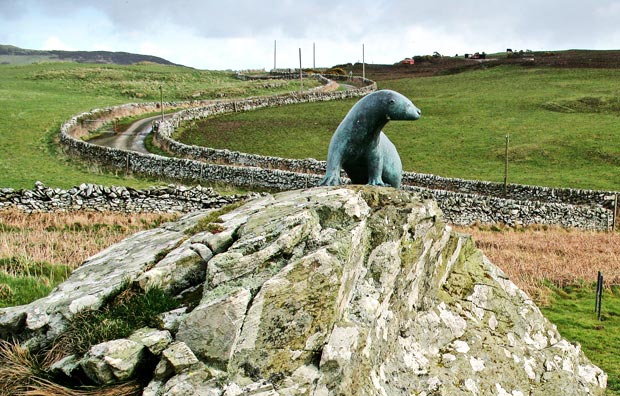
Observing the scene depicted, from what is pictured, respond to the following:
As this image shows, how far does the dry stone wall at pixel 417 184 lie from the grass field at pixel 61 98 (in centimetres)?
248

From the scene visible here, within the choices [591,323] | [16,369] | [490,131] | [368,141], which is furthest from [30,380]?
[490,131]

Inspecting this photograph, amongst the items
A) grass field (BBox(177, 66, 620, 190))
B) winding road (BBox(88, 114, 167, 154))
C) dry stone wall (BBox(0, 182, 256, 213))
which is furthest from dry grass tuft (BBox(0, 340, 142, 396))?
winding road (BBox(88, 114, 167, 154))

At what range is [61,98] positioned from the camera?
68688 millimetres

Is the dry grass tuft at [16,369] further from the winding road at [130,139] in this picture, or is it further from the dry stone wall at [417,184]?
the winding road at [130,139]

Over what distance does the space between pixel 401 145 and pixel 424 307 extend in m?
42.0

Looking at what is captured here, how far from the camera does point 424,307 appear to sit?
329 inches

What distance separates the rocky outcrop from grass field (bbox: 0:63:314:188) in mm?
25444

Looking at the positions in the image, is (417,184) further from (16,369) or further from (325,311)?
(16,369)

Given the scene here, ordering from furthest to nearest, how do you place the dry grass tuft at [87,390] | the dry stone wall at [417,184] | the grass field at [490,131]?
the grass field at [490,131], the dry stone wall at [417,184], the dry grass tuft at [87,390]

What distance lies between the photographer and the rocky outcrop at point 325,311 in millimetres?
5820

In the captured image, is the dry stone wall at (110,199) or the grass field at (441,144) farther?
the dry stone wall at (110,199)

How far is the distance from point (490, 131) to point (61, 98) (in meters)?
48.1

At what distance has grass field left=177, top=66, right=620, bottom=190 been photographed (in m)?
42.2

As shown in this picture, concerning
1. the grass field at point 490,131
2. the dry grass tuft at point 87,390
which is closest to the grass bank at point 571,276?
the dry grass tuft at point 87,390
